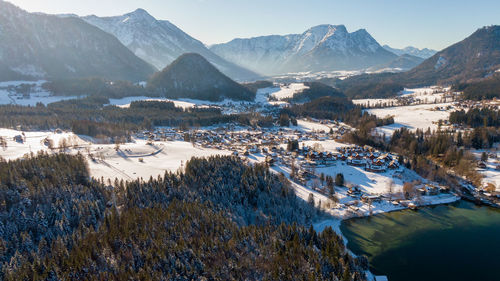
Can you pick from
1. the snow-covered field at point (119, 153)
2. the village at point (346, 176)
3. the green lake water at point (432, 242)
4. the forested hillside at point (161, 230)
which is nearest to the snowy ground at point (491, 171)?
the green lake water at point (432, 242)

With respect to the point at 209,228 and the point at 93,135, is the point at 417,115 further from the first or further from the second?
the point at 93,135

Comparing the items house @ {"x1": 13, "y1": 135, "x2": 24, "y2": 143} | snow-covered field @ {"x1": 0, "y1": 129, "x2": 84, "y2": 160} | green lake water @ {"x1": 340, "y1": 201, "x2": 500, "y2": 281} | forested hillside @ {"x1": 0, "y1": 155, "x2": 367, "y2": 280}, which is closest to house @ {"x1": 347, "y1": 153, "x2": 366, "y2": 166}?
green lake water @ {"x1": 340, "y1": 201, "x2": 500, "y2": 281}

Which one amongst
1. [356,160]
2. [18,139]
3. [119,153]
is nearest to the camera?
[356,160]

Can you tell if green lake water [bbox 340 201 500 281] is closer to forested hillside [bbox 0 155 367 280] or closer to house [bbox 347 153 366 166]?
forested hillside [bbox 0 155 367 280]

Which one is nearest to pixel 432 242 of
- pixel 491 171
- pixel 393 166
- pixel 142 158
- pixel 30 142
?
pixel 393 166

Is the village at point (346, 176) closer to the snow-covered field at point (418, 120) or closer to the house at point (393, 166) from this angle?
the house at point (393, 166)

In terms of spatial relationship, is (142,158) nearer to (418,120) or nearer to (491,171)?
(491,171)

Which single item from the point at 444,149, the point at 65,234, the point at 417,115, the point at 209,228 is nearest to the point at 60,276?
the point at 65,234
